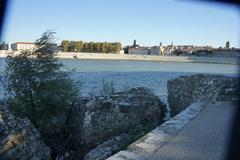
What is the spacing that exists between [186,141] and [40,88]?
693cm

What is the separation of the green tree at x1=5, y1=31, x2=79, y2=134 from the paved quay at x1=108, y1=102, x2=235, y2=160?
4.44 m

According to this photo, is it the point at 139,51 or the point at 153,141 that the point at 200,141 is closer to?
the point at 153,141

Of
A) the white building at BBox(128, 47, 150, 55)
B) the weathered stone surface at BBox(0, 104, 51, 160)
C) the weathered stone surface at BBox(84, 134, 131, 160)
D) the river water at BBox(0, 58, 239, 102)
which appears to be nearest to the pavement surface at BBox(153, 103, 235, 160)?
the river water at BBox(0, 58, 239, 102)

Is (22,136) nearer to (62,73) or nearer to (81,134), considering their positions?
(81,134)

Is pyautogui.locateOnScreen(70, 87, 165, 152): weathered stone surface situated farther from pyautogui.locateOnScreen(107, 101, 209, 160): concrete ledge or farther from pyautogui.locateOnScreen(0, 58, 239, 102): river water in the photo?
pyautogui.locateOnScreen(0, 58, 239, 102): river water

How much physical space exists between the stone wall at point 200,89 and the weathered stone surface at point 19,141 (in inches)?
187

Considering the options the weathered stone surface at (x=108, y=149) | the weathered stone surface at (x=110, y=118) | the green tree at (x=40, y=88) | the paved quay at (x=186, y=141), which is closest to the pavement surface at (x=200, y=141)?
the paved quay at (x=186, y=141)

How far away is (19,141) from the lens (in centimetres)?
895

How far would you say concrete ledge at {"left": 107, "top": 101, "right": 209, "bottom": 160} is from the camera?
5312 millimetres

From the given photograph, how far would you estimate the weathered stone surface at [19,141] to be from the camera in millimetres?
8680

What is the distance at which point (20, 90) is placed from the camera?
40.9 ft

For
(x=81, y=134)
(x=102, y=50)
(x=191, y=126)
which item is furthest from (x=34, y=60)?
(x=102, y=50)

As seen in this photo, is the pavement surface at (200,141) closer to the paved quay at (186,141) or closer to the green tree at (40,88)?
the paved quay at (186,141)

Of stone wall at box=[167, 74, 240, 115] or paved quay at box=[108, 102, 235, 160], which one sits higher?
stone wall at box=[167, 74, 240, 115]
